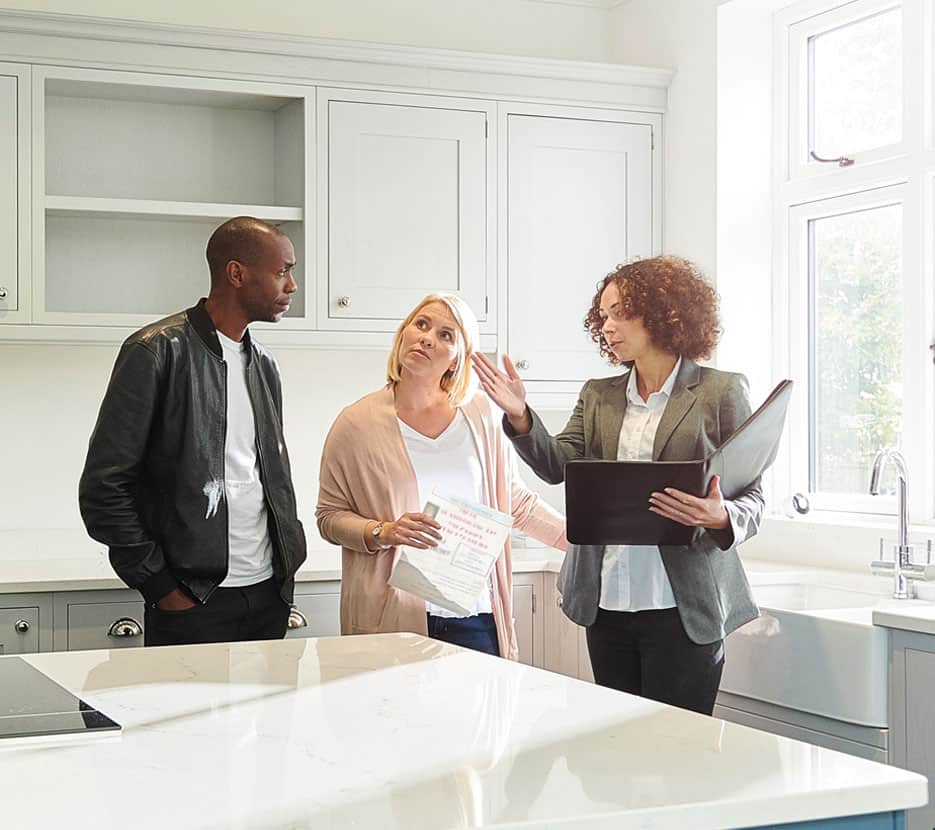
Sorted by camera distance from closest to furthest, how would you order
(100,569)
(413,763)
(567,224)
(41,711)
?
(413,763) < (41,711) < (100,569) < (567,224)

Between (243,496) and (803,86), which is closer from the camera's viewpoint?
(243,496)

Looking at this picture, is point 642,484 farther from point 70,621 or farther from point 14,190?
point 14,190

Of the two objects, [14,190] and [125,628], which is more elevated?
[14,190]

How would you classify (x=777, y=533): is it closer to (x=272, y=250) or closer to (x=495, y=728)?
(x=272, y=250)

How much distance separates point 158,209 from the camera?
11.8ft

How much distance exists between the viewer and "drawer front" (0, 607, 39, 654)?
9.78 feet

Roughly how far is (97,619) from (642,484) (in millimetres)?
1428

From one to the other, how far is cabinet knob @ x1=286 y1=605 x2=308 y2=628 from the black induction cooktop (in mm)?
1523

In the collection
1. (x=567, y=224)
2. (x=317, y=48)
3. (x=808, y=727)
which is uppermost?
(x=317, y=48)

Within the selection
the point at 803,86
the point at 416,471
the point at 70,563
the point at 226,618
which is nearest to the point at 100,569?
the point at 70,563

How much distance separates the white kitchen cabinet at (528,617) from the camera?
3.48 metres

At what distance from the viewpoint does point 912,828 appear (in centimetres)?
241

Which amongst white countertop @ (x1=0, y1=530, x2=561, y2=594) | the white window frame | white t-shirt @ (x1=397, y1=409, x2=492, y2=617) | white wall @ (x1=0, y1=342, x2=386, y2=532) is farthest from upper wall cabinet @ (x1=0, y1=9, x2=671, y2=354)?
white t-shirt @ (x1=397, y1=409, x2=492, y2=617)

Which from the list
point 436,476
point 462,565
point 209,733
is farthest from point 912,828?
point 209,733
